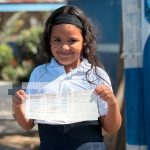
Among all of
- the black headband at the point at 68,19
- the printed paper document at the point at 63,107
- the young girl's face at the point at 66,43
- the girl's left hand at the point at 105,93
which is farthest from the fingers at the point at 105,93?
the black headband at the point at 68,19

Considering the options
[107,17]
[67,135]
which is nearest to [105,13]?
[107,17]

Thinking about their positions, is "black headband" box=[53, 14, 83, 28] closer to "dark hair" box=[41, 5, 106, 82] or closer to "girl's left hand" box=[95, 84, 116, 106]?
"dark hair" box=[41, 5, 106, 82]

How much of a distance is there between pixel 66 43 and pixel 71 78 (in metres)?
0.17

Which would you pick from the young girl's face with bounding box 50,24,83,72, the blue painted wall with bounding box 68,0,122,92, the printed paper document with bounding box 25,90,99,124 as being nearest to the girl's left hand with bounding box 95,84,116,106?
the printed paper document with bounding box 25,90,99,124

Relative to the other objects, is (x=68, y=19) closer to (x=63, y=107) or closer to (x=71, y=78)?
(x=71, y=78)

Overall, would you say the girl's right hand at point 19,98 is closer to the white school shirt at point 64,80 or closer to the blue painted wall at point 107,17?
the white school shirt at point 64,80

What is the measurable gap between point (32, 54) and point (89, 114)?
1503 centimetres

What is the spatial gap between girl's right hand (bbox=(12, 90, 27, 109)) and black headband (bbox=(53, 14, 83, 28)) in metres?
0.37

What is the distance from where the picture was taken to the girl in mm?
2270

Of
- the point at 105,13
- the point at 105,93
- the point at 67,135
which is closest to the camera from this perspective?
the point at 105,93

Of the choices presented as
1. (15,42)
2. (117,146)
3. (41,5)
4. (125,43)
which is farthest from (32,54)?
(125,43)

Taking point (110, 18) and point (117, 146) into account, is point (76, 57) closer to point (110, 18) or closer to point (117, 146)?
point (117, 146)

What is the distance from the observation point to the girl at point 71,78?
7.45 ft

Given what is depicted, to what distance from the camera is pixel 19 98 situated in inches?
88.0
